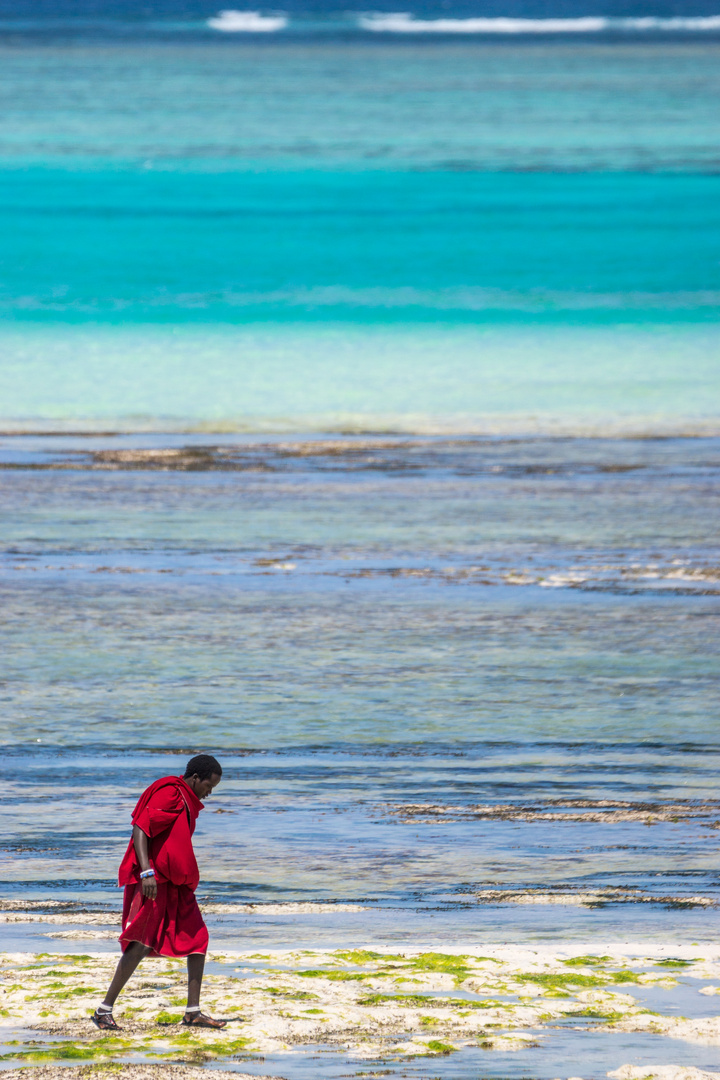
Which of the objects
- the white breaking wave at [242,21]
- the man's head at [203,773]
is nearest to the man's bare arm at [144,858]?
the man's head at [203,773]

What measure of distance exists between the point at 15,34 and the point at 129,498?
24.7m

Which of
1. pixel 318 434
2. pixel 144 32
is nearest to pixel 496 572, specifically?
pixel 318 434

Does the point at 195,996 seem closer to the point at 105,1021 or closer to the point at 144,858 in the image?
the point at 105,1021

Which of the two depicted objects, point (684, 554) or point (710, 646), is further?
point (684, 554)

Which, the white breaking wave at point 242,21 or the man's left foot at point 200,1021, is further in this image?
the white breaking wave at point 242,21

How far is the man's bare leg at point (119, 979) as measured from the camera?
4.03 metres

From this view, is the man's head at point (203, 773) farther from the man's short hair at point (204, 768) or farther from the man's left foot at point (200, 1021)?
the man's left foot at point (200, 1021)

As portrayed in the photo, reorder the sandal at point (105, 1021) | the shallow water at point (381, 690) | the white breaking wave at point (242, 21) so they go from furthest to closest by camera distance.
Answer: the white breaking wave at point (242, 21) → the shallow water at point (381, 690) → the sandal at point (105, 1021)

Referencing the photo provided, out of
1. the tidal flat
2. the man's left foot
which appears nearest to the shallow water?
the tidal flat

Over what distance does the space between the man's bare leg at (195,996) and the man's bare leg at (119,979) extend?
0.11 meters

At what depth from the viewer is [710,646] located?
9.33m

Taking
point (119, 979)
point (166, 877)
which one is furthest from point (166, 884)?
point (119, 979)

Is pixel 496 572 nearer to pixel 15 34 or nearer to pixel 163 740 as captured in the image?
pixel 163 740

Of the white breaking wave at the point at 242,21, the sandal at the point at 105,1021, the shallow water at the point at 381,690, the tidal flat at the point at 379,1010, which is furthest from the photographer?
the white breaking wave at the point at 242,21
